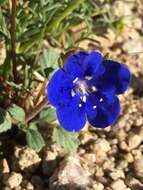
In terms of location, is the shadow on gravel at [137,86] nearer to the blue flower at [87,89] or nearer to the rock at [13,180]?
the blue flower at [87,89]

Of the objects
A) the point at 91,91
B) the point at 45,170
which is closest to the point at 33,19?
the point at 91,91

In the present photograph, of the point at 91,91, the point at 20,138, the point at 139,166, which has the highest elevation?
the point at 91,91

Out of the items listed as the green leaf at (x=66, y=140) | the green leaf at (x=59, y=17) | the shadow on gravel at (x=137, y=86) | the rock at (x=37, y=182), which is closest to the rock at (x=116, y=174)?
the green leaf at (x=66, y=140)

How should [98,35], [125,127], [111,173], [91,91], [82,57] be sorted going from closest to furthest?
[82,57] → [91,91] → [111,173] → [125,127] → [98,35]

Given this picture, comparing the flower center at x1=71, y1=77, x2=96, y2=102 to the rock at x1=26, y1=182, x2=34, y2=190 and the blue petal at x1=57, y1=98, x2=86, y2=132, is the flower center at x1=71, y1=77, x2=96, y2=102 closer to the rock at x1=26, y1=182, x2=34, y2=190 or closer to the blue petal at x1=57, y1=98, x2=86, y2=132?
the blue petal at x1=57, y1=98, x2=86, y2=132

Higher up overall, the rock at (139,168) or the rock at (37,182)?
the rock at (37,182)

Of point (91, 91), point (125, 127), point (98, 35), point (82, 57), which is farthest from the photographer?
point (98, 35)

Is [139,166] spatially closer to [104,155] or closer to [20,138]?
[104,155]
